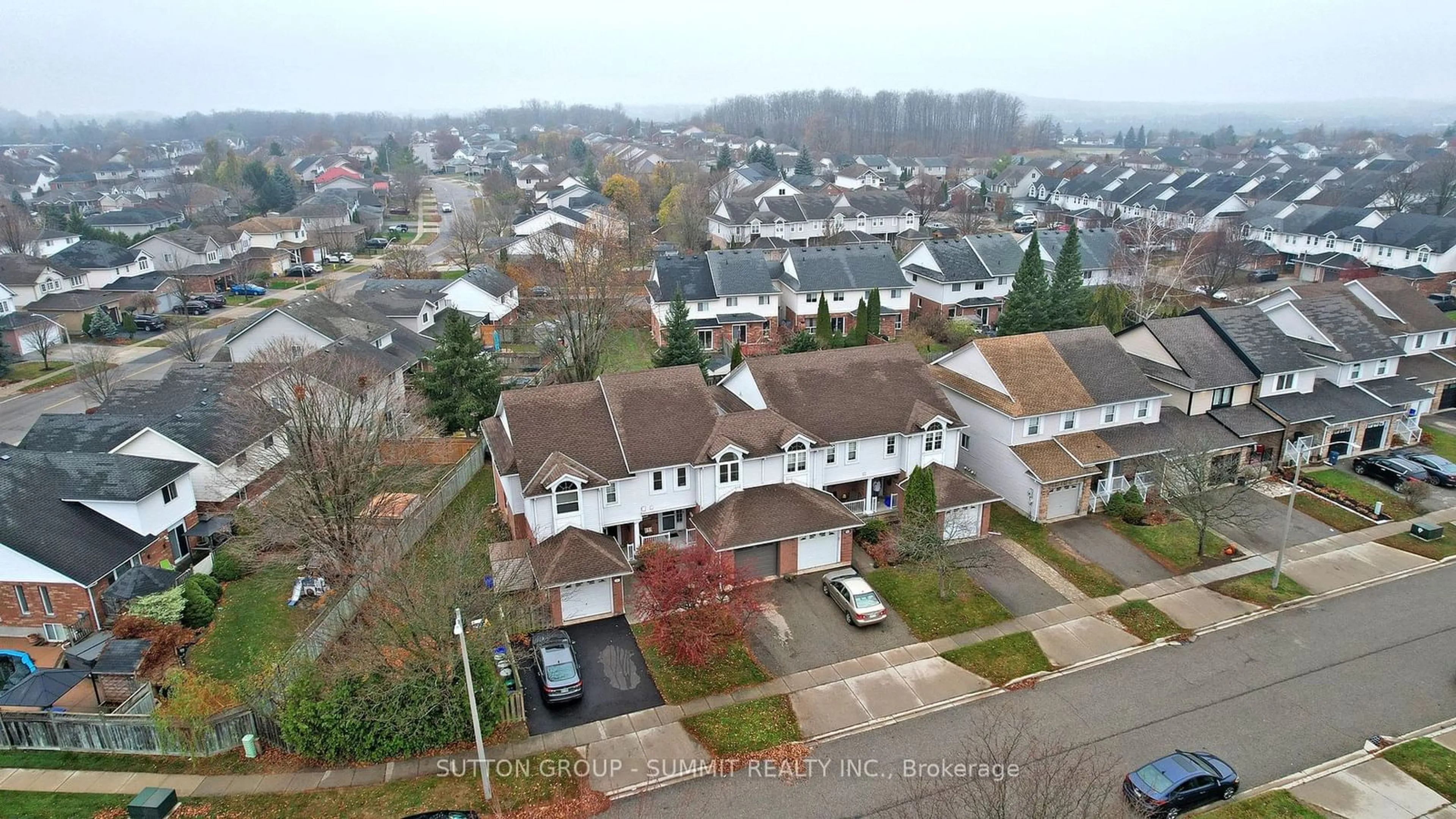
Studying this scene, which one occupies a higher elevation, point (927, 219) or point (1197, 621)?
point (927, 219)

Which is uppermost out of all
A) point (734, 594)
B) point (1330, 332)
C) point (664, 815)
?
point (1330, 332)

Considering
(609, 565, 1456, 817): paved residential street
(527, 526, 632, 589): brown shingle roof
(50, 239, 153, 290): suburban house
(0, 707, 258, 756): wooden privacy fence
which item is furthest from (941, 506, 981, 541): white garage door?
(50, 239, 153, 290): suburban house

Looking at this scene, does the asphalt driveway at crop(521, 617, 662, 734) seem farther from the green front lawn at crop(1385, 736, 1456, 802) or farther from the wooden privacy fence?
the green front lawn at crop(1385, 736, 1456, 802)

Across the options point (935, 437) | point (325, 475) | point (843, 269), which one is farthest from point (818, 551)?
point (843, 269)

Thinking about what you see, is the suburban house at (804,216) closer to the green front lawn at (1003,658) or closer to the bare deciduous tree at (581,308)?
the bare deciduous tree at (581,308)

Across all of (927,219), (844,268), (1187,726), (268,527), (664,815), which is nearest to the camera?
(664,815)

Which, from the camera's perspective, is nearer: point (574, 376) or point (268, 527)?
point (268, 527)

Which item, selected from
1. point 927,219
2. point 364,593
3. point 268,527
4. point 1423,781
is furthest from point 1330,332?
point 927,219

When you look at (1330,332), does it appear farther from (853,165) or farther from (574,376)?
(853,165)
